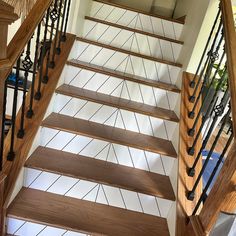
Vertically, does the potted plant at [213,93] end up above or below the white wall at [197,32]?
below

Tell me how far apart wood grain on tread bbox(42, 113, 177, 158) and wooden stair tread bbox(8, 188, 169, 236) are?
48 centimetres

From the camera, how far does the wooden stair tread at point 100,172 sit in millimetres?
1805

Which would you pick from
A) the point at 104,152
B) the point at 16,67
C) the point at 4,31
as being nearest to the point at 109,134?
the point at 104,152

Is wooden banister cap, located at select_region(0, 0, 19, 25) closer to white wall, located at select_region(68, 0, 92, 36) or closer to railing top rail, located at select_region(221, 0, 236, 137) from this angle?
railing top rail, located at select_region(221, 0, 236, 137)

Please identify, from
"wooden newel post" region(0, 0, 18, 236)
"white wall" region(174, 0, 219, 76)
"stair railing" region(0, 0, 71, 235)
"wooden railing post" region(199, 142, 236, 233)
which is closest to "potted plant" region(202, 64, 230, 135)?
"white wall" region(174, 0, 219, 76)

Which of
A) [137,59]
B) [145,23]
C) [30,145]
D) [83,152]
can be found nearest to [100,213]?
[83,152]

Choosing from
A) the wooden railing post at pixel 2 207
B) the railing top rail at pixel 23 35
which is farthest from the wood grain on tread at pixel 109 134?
the railing top rail at pixel 23 35

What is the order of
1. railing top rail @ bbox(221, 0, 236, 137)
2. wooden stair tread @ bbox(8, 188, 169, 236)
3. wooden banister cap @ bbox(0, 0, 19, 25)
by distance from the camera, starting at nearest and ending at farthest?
wooden banister cap @ bbox(0, 0, 19, 25), railing top rail @ bbox(221, 0, 236, 137), wooden stair tread @ bbox(8, 188, 169, 236)

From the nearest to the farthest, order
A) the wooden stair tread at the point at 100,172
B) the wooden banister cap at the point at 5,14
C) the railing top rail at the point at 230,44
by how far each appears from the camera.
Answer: the wooden banister cap at the point at 5,14, the railing top rail at the point at 230,44, the wooden stair tread at the point at 100,172

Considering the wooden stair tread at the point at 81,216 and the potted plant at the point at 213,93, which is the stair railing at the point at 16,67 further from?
the potted plant at the point at 213,93

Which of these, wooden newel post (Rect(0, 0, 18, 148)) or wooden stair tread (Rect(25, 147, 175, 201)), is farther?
wooden stair tread (Rect(25, 147, 175, 201))

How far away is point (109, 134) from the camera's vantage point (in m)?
2.10

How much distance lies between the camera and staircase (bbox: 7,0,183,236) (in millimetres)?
1688

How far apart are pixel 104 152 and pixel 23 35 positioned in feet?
3.43
